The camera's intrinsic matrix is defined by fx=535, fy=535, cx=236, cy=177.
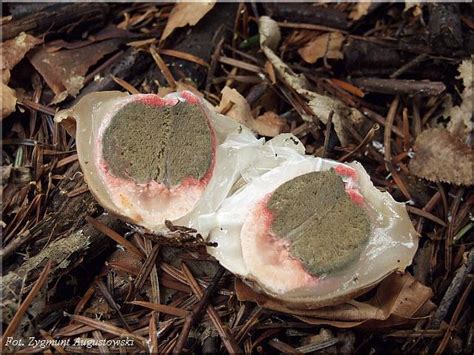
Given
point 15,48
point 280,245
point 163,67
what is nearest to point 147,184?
point 280,245

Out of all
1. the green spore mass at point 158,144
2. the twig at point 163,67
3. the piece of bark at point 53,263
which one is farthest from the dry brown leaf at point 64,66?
the piece of bark at point 53,263

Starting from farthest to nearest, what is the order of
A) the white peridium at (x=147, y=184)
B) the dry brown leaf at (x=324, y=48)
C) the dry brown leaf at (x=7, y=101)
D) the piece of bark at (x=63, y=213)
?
the dry brown leaf at (x=324, y=48)
the dry brown leaf at (x=7, y=101)
the piece of bark at (x=63, y=213)
the white peridium at (x=147, y=184)

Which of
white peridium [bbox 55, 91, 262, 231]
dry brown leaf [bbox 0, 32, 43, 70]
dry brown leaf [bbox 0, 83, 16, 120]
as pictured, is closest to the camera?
white peridium [bbox 55, 91, 262, 231]

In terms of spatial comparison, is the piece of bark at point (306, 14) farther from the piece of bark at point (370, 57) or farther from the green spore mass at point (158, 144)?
the green spore mass at point (158, 144)

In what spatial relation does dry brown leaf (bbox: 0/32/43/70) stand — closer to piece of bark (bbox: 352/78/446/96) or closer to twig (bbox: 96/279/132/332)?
twig (bbox: 96/279/132/332)

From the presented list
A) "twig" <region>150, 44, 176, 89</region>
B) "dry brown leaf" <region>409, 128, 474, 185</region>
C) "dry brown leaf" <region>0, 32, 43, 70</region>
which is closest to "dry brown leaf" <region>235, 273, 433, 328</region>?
"dry brown leaf" <region>409, 128, 474, 185</region>
